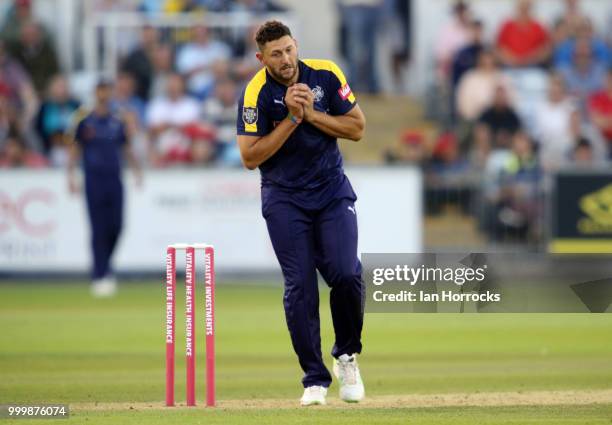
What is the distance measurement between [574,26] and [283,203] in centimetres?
1697

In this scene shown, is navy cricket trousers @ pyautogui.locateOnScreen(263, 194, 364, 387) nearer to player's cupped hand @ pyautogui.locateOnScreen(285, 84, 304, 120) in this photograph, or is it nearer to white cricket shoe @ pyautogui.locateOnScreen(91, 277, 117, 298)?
player's cupped hand @ pyautogui.locateOnScreen(285, 84, 304, 120)

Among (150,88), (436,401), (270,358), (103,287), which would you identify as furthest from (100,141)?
(436,401)

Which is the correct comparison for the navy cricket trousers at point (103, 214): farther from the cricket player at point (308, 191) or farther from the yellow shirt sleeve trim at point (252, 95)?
the yellow shirt sleeve trim at point (252, 95)

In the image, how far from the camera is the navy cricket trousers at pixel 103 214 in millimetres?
20078

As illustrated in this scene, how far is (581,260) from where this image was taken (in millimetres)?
10023

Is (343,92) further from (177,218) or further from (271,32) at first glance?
(177,218)

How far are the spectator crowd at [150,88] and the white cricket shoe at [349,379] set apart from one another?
12.4m

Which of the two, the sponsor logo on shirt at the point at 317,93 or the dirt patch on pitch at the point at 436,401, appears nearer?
the sponsor logo on shirt at the point at 317,93

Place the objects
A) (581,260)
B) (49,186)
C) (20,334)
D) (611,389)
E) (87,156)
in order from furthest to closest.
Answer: (49,186) → (87,156) → (20,334) → (611,389) → (581,260)

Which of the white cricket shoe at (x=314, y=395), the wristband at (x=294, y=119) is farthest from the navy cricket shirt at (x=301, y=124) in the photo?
the white cricket shoe at (x=314, y=395)

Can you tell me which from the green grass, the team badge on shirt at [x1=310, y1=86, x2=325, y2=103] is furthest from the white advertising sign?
the team badge on shirt at [x1=310, y1=86, x2=325, y2=103]

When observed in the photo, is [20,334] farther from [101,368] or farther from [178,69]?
[178,69]

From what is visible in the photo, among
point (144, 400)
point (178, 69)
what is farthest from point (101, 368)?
point (178, 69)

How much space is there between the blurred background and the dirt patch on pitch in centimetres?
1075
